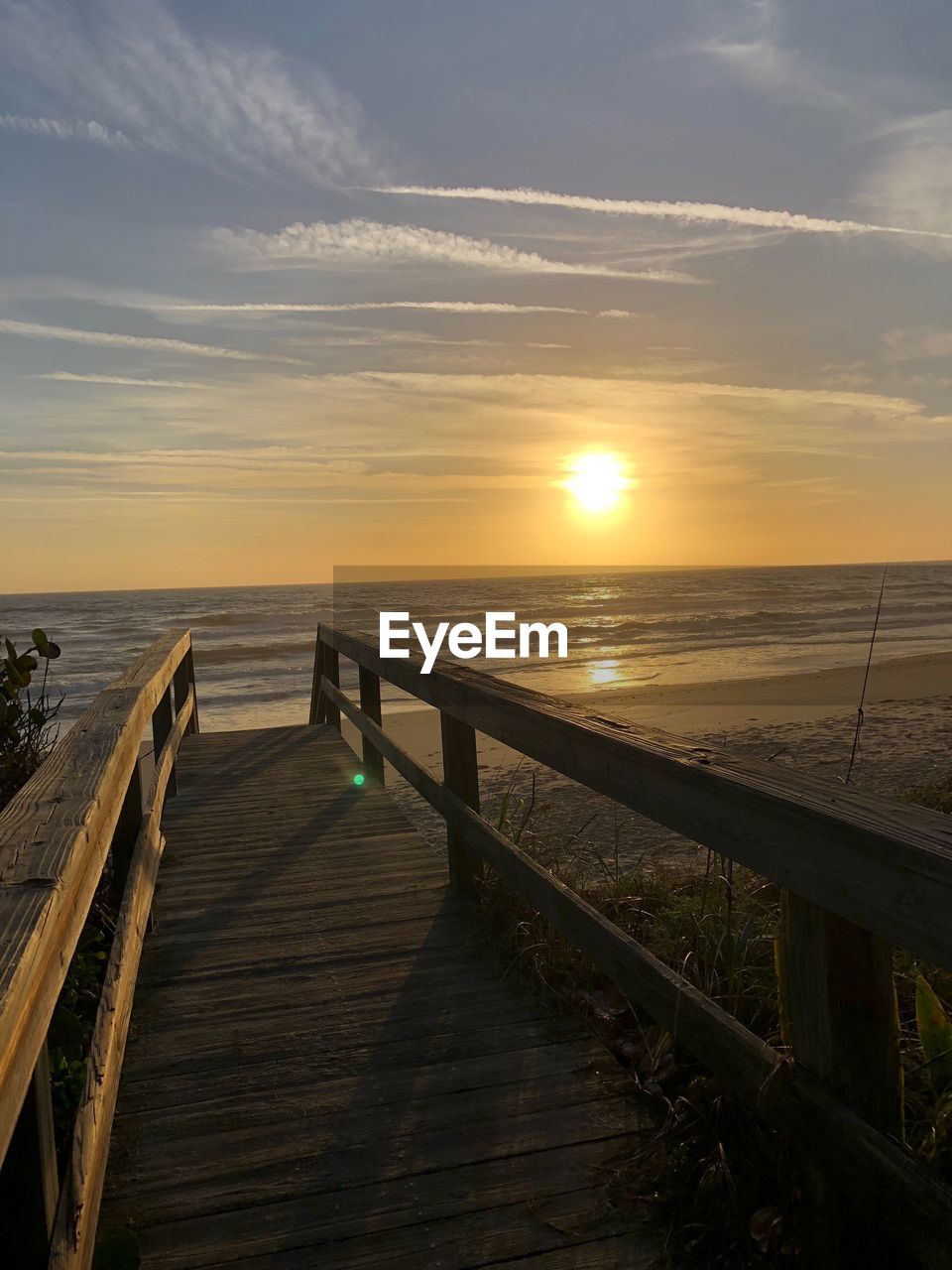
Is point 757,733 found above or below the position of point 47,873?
below

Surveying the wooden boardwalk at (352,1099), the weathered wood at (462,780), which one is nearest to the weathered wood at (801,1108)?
the wooden boardwalk at (352,1099)

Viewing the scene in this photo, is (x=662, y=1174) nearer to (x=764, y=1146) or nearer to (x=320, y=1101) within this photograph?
(x=764, y=1146)

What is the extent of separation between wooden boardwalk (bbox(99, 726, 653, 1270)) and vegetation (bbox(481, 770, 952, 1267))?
0.36ft

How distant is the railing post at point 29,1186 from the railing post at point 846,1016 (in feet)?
4.29

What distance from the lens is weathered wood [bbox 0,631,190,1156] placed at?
47.6 inches

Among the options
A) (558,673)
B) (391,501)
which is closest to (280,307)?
(558,673)

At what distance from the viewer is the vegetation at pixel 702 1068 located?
205cm

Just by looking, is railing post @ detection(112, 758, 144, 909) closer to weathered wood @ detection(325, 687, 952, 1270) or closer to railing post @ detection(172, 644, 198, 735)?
weathered wood @ detection(325, 687, 952, 1270)

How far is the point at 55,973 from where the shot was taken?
4.90 feet

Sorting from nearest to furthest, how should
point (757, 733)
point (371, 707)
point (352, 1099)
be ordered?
point (352, 1099) → point (371, 707) → point (757, 733)

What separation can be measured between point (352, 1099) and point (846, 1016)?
4.89 ft

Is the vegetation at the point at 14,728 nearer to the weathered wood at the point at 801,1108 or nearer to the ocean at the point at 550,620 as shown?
the weathered wood at the point at 801,1108

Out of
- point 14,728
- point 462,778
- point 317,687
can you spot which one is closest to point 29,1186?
point 462,778

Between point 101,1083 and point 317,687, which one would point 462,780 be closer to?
point 101,1083
